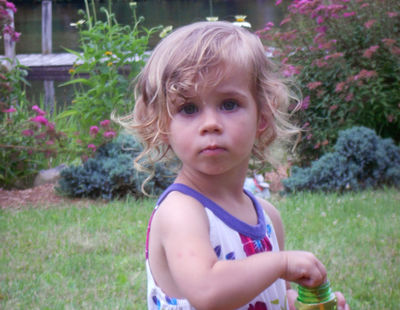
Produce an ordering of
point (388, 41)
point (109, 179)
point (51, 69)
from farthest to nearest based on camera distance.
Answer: point (51, 69) → point (388, 41) → point (109, 179)

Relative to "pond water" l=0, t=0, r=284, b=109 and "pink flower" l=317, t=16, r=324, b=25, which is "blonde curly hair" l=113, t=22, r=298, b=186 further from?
"pond water" l=0, t=0, r=284, b=109

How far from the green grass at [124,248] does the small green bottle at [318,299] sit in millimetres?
1671

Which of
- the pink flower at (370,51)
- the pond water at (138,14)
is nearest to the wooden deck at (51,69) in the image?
the pond water at (138,14)

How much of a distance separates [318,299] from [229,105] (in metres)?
0.62

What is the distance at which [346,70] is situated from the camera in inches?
228

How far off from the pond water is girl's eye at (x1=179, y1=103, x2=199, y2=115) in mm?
8307

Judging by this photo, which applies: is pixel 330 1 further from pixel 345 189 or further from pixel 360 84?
pixel 345 189

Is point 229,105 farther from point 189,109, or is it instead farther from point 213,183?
point 213,183

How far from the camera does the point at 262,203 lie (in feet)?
6.94

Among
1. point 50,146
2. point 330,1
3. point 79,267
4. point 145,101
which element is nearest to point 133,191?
point 50,146

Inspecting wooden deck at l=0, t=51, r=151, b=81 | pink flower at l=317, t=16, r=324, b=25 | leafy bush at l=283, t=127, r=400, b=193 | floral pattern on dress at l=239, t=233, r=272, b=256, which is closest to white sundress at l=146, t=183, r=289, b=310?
floral pattern on dress at l=239, t=233, r=272, b=256

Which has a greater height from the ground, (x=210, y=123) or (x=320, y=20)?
(x=210, y=123)

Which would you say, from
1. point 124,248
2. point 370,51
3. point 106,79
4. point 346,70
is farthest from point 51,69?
point 124,248

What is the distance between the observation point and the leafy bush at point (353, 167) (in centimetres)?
535
